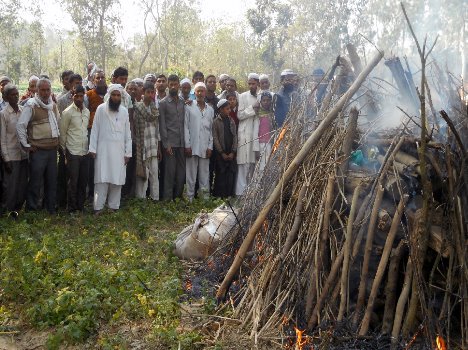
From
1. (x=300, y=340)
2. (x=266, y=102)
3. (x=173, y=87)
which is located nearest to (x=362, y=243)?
(x=300, y=340)

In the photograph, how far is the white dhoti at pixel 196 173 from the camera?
9406 mm

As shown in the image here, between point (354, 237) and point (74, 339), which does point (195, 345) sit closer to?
point (74, 339)

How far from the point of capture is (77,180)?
811 centimetres

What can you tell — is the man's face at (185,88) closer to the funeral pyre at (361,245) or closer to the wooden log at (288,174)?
the funeral pyre at (361,245)

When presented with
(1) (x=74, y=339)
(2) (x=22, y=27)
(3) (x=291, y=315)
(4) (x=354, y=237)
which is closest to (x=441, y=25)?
(4) (x=354, y=237)

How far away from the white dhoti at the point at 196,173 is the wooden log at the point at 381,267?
5.80 metres

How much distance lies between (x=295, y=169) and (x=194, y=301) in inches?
55.3

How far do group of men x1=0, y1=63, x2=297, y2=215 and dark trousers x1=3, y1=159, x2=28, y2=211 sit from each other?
0.6 inches

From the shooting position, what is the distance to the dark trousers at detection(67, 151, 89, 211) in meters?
8.04

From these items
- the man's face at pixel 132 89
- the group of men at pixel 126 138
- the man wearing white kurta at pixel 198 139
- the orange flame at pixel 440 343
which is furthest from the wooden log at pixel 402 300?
the man's face at pixel 132 89

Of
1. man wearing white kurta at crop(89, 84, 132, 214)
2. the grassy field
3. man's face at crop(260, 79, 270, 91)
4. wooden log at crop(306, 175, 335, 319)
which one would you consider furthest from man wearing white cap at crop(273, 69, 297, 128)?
wooden log at crop(306, 175, 335, 319)

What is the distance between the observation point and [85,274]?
4.89 meters

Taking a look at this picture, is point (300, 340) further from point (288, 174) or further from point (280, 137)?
point (280, 137)

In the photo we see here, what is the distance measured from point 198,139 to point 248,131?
0.87 metres
